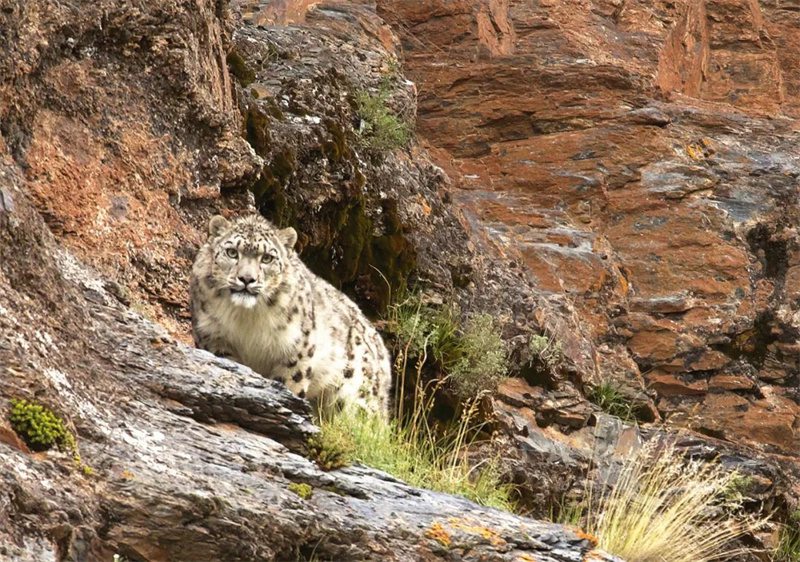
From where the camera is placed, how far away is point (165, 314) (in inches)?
470

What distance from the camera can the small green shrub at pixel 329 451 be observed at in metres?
9.14

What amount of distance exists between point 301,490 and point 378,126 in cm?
955

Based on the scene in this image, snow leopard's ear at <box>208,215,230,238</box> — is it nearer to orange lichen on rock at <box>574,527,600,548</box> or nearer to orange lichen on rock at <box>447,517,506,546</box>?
orange lichen on rock at <box>447,517,506,546</box>

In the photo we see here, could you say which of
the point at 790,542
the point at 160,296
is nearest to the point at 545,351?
the point at 790,542

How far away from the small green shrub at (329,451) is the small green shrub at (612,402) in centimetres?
950

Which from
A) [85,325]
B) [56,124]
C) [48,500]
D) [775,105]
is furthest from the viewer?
[775,105]

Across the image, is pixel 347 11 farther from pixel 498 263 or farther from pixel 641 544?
pixel 641 544

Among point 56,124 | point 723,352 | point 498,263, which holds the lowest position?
point 723,352

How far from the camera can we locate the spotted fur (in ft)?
36.5

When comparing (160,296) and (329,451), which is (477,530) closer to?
(329,451)

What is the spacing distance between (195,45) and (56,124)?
203 centimetres

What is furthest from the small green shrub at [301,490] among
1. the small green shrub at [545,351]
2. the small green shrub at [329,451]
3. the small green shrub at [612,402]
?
the small green shrub at [612,402]

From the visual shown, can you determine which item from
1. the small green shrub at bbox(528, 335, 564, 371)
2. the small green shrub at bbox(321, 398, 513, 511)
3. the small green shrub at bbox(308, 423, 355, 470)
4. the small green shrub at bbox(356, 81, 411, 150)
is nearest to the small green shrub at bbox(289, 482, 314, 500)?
the small green shrub at bbox(308, 423, 355, 470)

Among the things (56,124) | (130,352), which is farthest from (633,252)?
(130,352)
